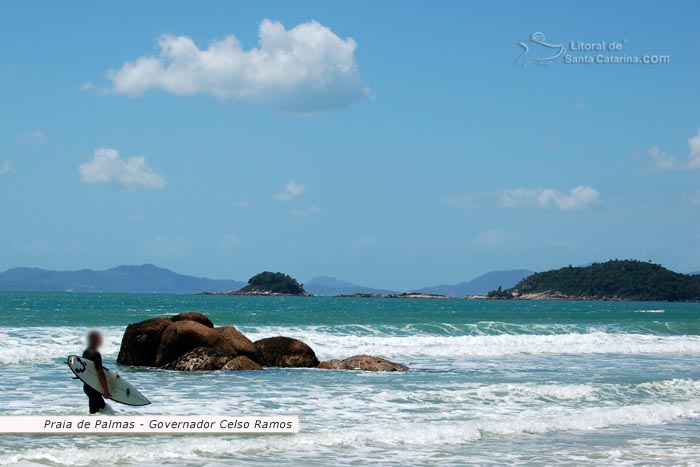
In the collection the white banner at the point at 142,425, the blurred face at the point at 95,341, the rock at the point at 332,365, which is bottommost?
the white banner at the point at 142,425

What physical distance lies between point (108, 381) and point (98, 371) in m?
0.62

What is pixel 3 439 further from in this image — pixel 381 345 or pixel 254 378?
pixel 381 345

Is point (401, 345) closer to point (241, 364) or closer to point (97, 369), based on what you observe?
point (241, 364)

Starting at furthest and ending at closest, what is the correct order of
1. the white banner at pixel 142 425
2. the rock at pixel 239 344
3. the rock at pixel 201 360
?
1. the rock at pixel 239 344
2. the rock at pixel 201 360
3. the white banner at pixel 142 425

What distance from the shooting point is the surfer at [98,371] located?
40.3 feet

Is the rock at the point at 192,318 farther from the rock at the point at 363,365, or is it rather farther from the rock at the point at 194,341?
the rock at the point at 363,365

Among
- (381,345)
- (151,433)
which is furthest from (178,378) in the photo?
(381,345)

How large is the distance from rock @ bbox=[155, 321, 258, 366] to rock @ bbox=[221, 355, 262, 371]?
1.52 ft

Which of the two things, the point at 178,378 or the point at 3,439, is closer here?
the point at 3,439

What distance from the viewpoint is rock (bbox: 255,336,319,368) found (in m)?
24.6

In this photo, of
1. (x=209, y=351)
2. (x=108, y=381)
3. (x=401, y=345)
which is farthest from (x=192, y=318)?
(x=108, y=381)

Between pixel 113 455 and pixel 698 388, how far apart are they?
14875 millimetres

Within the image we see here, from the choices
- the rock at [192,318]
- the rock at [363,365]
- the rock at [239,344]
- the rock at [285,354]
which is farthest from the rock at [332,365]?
the rock at [192,318]

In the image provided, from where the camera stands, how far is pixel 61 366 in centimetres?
2356
